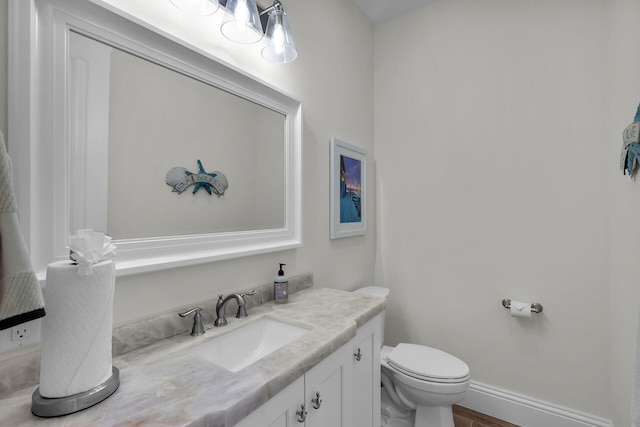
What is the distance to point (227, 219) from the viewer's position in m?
1.24

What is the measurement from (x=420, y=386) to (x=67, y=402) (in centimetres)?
152

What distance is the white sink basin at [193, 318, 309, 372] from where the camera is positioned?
1020 mm

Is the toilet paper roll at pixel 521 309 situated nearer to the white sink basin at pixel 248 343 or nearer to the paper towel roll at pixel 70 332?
the white sink basin at pixel 248 343

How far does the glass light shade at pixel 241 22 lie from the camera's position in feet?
3.74

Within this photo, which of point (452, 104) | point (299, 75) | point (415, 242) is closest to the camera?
point (299, 75)

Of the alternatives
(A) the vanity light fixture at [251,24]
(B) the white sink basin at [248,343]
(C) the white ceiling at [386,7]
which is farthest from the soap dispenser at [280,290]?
(C) the white ceiling at [386,7]

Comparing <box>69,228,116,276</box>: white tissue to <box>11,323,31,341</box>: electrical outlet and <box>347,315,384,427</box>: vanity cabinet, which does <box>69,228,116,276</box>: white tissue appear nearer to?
<box>11,323,31,341</box>: electrical outlet

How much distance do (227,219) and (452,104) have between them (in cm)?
179

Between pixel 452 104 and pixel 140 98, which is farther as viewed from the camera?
Result: pixel 452 104

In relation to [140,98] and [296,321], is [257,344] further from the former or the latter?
[140,98]

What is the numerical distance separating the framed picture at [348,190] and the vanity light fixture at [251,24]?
66 cm

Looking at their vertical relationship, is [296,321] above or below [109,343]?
below

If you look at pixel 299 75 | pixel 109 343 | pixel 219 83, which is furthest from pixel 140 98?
pixel 299 75

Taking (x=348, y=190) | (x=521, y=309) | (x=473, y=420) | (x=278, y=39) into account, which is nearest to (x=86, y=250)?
(x=278, y=39)
